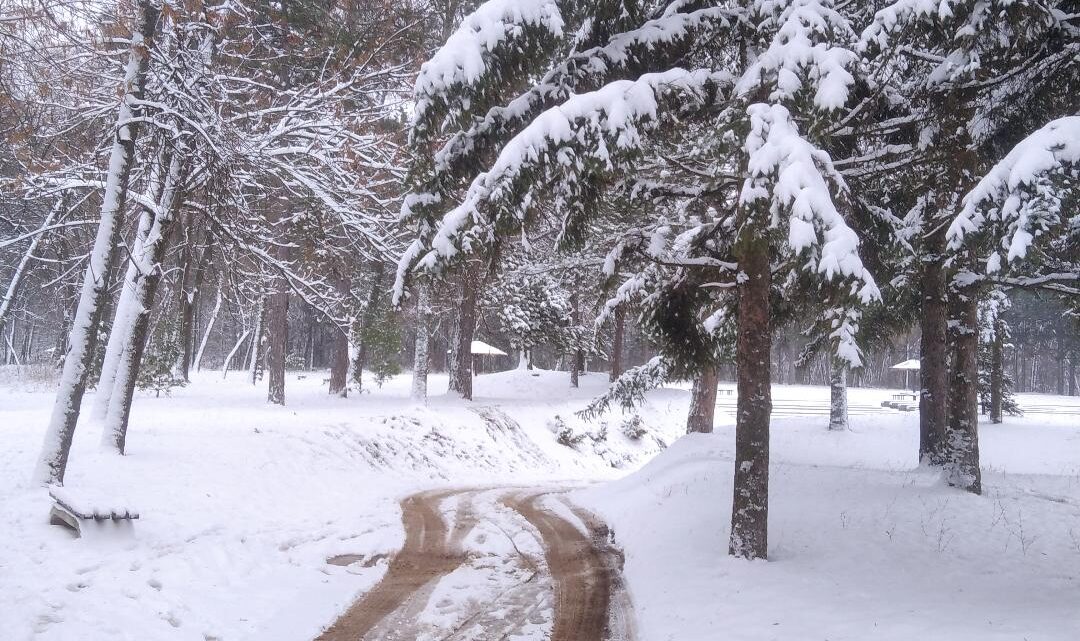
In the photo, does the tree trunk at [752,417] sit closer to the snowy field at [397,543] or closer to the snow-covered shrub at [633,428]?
the snowy field at [397,543]

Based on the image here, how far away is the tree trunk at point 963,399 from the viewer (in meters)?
9.09

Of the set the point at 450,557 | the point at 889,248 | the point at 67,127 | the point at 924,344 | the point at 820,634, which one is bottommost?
the point at 450,557

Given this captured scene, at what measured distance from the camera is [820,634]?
5.18 metres

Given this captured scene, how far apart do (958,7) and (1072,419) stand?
33.1 metres

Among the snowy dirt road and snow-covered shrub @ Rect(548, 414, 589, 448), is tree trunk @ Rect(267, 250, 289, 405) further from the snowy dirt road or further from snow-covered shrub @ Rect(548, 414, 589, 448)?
snow-covered shrub @ Rect(548, 414, 589, 448)

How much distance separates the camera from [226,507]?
9273 mm

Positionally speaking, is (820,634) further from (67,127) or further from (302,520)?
(67,127)

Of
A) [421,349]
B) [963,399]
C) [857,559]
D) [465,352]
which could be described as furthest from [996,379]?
[857,559]

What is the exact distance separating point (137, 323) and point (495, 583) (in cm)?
702

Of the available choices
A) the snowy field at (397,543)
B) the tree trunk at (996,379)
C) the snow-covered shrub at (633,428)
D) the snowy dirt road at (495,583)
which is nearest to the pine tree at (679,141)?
the snowy field at (397,543)

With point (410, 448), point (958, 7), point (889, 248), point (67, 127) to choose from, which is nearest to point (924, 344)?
point (889, 248)

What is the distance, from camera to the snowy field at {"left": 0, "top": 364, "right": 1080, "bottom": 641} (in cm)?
558

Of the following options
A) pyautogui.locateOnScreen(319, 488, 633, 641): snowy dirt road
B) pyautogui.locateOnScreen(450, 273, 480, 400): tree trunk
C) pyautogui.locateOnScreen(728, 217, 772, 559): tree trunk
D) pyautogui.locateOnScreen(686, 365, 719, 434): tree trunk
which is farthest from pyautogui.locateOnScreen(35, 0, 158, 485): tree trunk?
pyautogui.locateOnScreen(450, 273, 480, 400): tree trunk

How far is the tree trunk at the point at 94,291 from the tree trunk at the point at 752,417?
7201 millimetres
